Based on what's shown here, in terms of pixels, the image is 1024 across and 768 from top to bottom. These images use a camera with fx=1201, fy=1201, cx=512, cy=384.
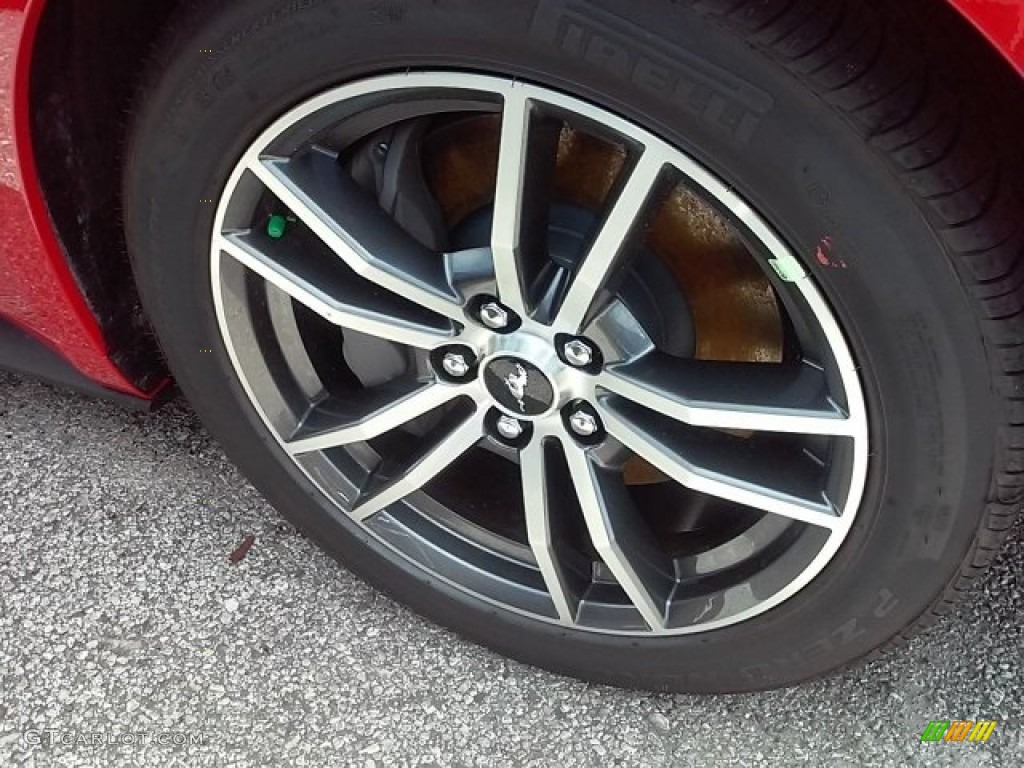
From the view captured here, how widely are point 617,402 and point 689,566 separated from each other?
0.30 meters

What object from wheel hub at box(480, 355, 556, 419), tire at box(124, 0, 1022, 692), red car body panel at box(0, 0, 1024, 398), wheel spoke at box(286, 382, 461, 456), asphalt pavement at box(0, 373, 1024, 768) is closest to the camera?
tire at box(124, 0, 1022, 692)

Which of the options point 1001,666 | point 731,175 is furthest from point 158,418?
point 1001,666

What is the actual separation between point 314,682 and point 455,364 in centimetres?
58

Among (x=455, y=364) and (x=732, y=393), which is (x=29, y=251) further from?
(x=732, y=393)

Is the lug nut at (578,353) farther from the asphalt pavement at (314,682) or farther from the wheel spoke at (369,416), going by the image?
the asphalt pavement at (314,682)

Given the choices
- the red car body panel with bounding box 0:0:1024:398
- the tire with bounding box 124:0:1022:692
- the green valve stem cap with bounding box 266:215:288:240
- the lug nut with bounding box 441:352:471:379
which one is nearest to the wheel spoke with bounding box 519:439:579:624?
the lug nut with bounding box 441:352:471:379

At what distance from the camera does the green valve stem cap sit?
1.56 m

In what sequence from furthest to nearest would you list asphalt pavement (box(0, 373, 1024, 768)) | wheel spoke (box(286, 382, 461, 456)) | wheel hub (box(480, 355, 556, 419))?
asphalt pavement (box(0, 373, 1024, 768)) < wheel spoke (box(286, 382, 461, 456)) < wheel hub (box(480, 355, 556, 419))

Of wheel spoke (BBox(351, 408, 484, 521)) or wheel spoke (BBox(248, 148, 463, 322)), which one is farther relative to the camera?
wheel spoke (BBox(351, 408, 484, 521))

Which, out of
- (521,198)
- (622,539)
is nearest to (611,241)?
(521,198)

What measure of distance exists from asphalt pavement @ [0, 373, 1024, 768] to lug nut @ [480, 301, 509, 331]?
0.61m

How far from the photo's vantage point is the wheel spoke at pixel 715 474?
4.66 ft

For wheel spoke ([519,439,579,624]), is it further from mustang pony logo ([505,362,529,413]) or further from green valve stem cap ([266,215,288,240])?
green valve stem cap ([266,215,288,240])

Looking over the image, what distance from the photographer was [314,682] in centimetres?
179
